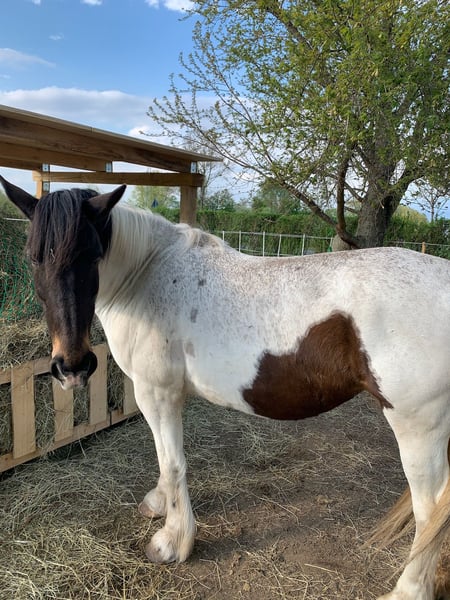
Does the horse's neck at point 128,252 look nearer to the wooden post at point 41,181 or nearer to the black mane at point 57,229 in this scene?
the black mane at point 57,229

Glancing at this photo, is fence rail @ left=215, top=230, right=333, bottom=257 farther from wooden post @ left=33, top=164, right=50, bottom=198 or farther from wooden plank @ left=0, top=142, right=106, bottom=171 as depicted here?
wooden plank @ left=0, top=142, right=106, bottom=171

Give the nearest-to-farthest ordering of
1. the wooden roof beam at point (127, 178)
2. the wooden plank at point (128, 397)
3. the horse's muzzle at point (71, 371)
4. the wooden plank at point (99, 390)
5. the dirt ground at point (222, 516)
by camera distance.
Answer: the horse's muzzle at point (71, 371), the dirt ground at point (222, 516), the wooden plank at point (99, 390), the wooden plank at point (128, 397), the wooden roof beam at point (127, 178)

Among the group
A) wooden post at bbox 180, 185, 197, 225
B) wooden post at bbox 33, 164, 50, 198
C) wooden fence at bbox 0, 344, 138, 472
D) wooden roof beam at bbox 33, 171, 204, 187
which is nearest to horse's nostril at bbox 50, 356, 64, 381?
wooden fence at bbox 0, 344, 138, 472

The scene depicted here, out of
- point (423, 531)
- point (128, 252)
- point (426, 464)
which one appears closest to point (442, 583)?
point (423, 531)

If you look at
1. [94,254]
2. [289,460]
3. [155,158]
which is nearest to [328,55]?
[155,158]

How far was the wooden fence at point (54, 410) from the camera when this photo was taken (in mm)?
2744

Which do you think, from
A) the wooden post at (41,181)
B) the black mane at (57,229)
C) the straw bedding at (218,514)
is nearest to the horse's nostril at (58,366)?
the black mane at (57,229)

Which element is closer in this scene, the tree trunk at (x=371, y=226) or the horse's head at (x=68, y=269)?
the horse's head at (x=68, y=269)

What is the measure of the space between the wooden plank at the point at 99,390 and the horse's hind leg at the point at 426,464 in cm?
242

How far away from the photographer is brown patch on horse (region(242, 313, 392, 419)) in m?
1.63

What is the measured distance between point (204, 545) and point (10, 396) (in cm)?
169

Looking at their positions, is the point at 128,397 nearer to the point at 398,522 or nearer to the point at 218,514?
the point at 218,514

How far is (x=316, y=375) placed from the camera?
1715 mm

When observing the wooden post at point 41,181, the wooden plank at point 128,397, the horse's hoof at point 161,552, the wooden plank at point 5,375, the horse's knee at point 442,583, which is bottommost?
the horse's hoof at point 161,552
